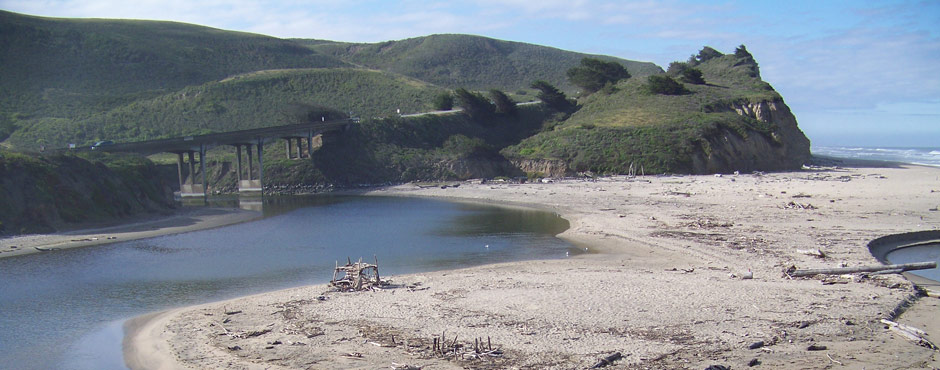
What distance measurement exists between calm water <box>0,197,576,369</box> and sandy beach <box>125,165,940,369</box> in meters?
1.52

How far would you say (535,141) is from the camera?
2768 inches

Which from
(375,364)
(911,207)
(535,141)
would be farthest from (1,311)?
(535,141)

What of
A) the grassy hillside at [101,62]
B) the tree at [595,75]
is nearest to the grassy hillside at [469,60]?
the grassy hillside at [101,62]

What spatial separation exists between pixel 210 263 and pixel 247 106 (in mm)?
68319

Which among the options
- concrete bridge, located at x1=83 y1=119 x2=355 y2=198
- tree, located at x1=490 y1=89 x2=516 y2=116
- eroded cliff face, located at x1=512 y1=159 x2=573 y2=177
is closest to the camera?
concrete bridge, located at x1=83 y1=119 x2=355 y2=198

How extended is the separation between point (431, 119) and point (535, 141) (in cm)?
1272

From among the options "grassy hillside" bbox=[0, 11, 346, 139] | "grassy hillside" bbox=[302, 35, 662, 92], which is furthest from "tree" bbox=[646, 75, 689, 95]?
"grassy hillside" bbox=[0, 11, 346, 139]

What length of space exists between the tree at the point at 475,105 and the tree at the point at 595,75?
17.1 m

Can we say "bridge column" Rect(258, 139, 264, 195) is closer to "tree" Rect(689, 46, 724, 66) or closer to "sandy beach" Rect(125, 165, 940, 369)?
"sandy beach" Rect(125, 165, 940, 369)

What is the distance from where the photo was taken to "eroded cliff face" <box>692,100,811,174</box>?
61.6m

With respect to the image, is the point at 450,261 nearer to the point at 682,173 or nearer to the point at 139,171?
the point at 139,171

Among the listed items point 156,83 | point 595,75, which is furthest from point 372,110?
point 156,83

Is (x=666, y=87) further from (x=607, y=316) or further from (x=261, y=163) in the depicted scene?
(x=607, y=316)

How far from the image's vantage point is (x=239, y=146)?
65.3 metres
